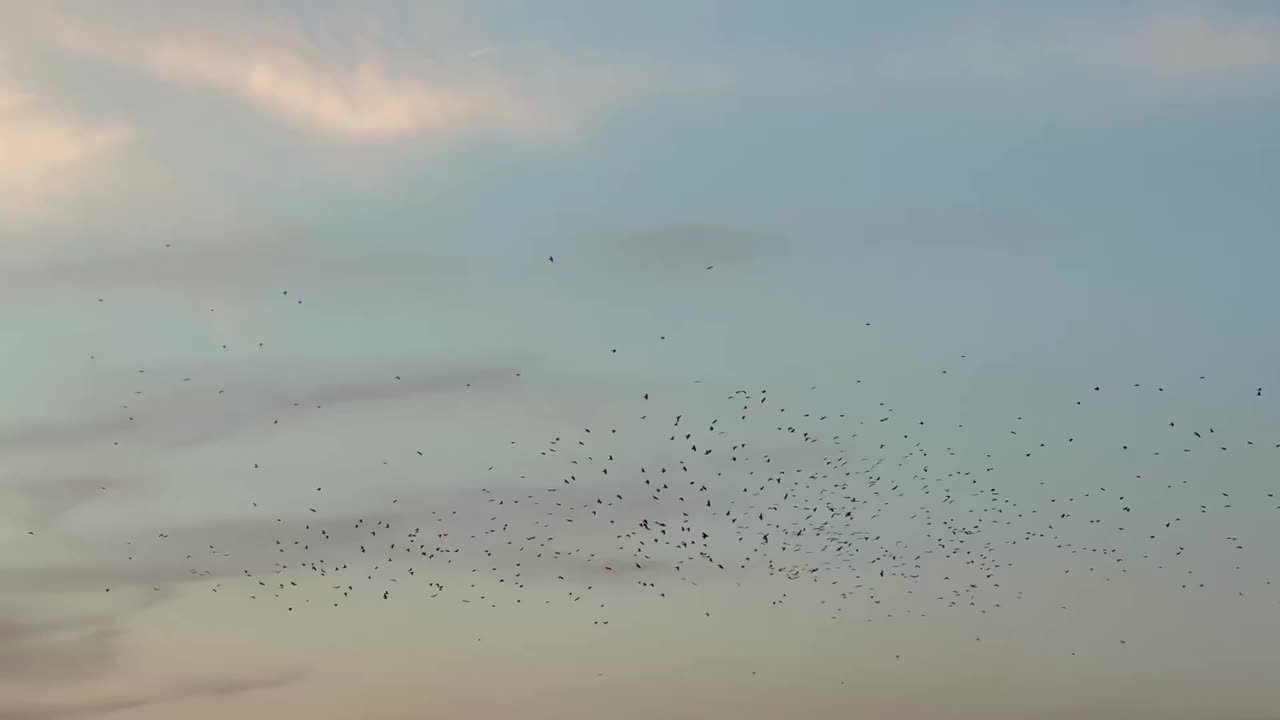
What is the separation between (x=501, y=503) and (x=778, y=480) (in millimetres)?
35170

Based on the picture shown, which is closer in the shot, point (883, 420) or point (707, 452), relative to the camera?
point (707, 452)

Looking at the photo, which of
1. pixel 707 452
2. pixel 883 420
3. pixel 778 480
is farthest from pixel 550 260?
pixel 883 420

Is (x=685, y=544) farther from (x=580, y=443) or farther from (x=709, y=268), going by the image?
(x=709, y=268)

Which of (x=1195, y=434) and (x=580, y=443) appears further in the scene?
(x=580, y=443)

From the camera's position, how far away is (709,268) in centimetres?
8450

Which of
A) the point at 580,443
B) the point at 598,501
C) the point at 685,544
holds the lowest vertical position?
the point at 685,544

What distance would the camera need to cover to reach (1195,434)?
268ft

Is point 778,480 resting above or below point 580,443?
below

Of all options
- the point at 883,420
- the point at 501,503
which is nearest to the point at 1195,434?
the point at 883,420

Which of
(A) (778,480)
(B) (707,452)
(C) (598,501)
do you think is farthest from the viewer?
(C) (598,501)

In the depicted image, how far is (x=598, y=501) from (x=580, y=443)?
8769 millimetres

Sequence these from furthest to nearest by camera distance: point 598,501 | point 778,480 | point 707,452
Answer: point 598,501, point 778,480, point 707,452

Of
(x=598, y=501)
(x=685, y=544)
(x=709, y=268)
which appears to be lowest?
(x=685, y=544)

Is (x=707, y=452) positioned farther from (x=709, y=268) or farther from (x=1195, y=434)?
(x=1195, y=434)
